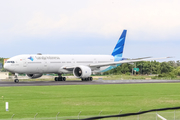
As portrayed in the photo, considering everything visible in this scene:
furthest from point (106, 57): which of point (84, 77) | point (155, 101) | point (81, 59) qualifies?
point (155, 101)

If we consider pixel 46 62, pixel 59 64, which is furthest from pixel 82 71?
pixel 46 62

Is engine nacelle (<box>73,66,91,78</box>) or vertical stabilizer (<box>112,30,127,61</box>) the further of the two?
vertical stabilizer (<box>112,30,127,61</box>)

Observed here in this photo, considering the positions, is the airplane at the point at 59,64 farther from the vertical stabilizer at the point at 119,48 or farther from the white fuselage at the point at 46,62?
the vertical stabilizer at the point at 119,48

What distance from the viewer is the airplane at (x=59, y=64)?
66562 mm

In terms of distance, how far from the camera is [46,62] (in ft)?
229

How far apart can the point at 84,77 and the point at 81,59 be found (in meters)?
7.41

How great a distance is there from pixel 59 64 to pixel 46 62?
11.1ft

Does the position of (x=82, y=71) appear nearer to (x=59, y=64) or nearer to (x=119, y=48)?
(x=59, y=64)

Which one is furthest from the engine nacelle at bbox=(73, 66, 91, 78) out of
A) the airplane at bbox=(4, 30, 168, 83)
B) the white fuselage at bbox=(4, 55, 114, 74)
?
the white fuselage at bbox=(4, 55, 114, 74)

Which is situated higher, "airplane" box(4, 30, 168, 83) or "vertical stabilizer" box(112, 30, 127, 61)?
"vertical stabilizer" box(112, 30, 127, 61)

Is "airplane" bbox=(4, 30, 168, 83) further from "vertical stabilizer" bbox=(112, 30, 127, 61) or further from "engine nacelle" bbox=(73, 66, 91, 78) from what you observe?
"vertical stabilizer" bbox=(112, 30, 127, 61)

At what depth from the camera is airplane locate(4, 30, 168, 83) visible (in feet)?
218

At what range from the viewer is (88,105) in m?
31.3

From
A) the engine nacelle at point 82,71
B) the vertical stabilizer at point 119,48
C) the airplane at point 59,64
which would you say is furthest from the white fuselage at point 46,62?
the vertical stabilizer at point 119,48
